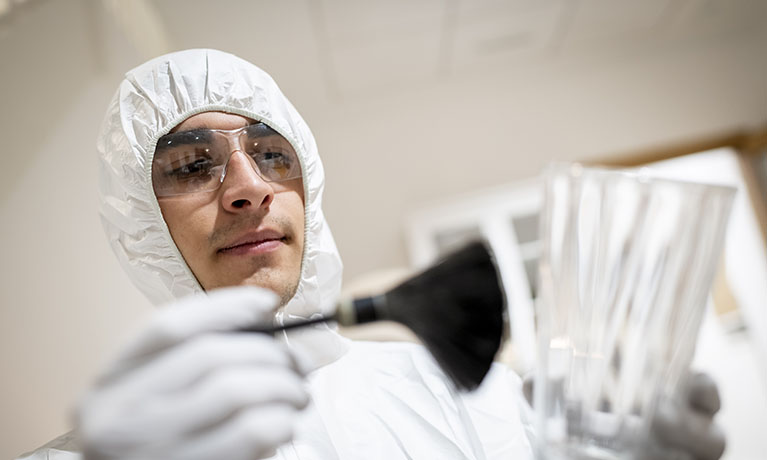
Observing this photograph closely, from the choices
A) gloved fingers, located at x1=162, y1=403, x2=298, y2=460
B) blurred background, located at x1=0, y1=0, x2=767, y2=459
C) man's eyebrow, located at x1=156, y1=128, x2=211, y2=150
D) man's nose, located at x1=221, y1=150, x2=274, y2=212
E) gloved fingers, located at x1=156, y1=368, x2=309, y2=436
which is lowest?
gloved fingers, located at x1=162, y1=403, x2=298, y2=460

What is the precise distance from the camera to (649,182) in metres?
0.39

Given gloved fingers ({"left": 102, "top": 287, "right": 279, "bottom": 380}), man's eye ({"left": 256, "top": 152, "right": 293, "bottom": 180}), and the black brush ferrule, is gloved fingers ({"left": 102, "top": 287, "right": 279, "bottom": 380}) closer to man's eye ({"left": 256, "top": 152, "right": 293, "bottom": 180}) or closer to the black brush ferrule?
the black brush ferrule

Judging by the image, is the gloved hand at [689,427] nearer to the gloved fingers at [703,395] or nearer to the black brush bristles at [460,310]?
the gloved fingers at [703,395]

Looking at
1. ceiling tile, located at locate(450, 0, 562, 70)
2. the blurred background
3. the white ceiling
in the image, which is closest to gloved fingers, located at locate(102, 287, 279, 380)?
the blurred background

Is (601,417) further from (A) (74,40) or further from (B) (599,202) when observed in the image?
(A) (74,40)

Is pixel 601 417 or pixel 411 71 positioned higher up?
pixel 411 71

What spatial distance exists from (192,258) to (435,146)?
7.70 feet

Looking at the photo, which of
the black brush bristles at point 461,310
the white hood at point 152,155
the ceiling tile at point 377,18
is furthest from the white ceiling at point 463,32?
the black brush bristles at point 461,310

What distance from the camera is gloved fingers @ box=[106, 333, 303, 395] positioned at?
338mm

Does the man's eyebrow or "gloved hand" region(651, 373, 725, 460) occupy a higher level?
the man's eyebrow

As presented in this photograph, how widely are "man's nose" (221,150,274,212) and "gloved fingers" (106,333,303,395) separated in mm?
313

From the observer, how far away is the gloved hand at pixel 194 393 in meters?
0.33

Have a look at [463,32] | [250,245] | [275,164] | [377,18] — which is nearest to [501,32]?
[463,32]

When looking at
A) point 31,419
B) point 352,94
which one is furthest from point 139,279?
point 352,94
